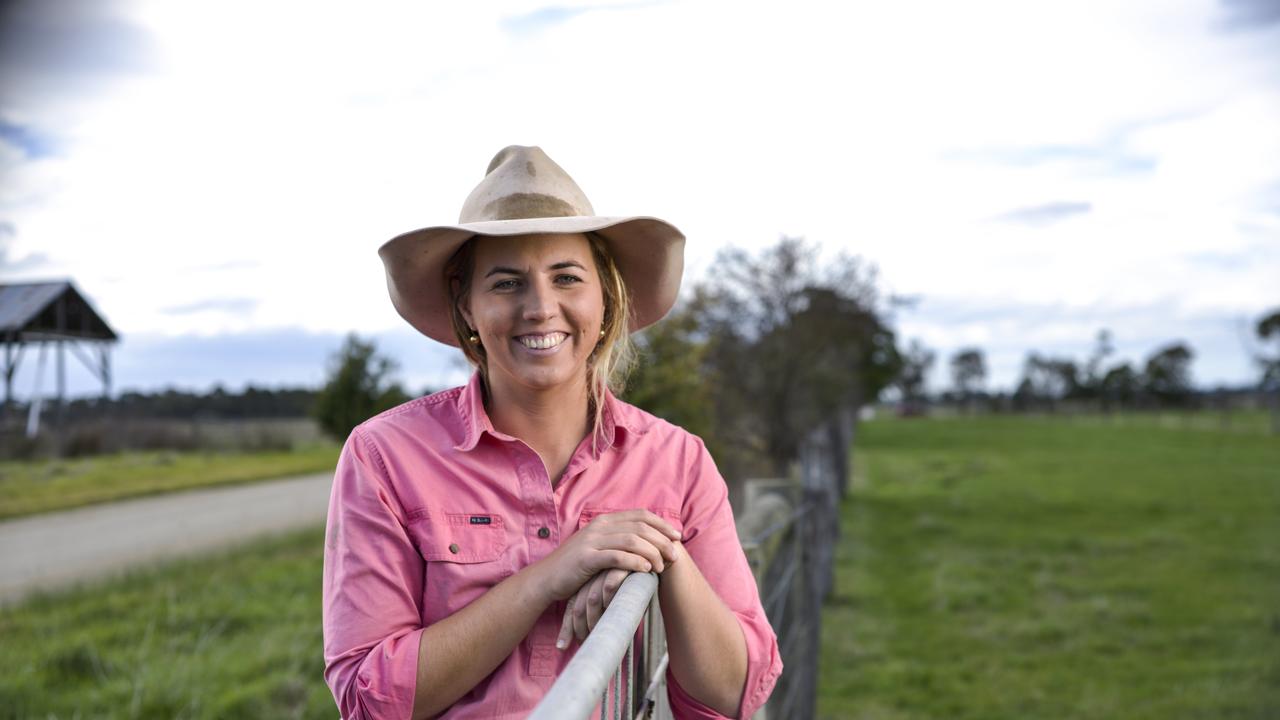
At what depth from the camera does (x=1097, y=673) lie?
24.3 ft

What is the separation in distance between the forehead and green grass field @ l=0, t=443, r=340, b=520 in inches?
A: 433

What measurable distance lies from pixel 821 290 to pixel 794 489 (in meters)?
7.12

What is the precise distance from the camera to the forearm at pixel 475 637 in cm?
160

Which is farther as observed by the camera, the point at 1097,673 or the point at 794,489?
the point at 1097,673

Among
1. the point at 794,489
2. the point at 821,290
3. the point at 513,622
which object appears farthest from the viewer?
the point at 821,290

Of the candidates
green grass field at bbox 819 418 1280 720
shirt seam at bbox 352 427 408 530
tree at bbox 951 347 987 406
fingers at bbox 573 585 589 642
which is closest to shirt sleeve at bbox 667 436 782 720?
fingers at bbox 573 585 589 642

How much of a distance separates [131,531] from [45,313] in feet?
9.09

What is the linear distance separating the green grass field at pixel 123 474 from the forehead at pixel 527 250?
36.1 feet

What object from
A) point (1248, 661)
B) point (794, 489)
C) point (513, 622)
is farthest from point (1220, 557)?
point (513, 622)

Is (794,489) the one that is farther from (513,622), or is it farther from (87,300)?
(87,300)

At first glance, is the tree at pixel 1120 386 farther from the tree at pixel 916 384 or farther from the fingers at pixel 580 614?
the fingers at pixel 580 614

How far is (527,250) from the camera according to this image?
5.96ft

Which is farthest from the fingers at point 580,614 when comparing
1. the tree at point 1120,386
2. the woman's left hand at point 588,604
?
the tree at point 1120,386

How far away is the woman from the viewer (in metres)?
1.61
